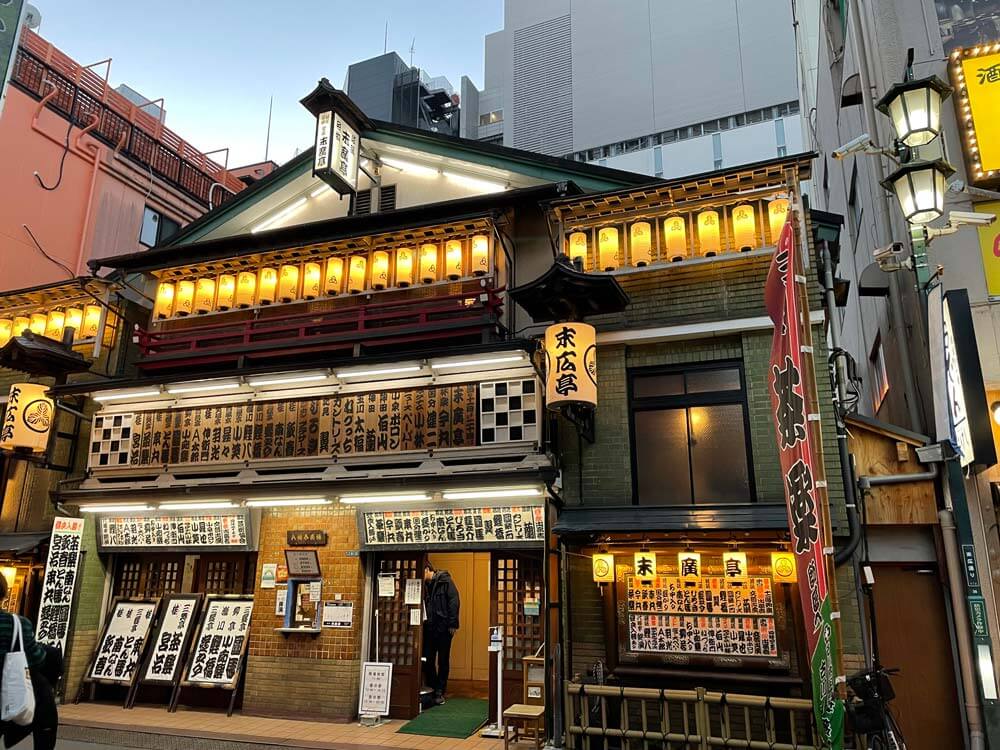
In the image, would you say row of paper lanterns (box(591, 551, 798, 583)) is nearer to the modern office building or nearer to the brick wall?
the brick wall

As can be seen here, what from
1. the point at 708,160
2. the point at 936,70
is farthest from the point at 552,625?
the point at 708,160

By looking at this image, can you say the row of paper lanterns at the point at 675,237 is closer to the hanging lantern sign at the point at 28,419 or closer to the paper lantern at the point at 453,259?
the paper lantern at the point at 453,259

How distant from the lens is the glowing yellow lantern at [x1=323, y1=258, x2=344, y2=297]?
15.9 m

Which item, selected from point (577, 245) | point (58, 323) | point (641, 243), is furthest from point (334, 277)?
point (58, 323)

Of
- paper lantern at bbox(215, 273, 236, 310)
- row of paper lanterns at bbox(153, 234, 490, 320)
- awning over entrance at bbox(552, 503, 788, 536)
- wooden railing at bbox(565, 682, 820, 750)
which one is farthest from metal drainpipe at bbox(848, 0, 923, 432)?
paper lantern at bbox(215, 273, 236, 310)

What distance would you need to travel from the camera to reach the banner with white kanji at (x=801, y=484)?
7109 millimetres

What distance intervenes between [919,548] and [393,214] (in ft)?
40.3

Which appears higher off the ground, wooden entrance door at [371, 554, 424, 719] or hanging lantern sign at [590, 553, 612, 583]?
hanging lantern sign at [590, 553, 612, 583]

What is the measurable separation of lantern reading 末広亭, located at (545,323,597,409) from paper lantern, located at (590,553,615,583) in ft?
8.91

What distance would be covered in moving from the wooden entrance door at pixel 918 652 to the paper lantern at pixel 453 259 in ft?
31.7

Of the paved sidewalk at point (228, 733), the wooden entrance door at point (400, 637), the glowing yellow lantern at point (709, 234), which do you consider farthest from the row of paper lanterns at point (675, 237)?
the paved sidewalk at point (228, 733)

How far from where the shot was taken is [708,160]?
42.5 meters

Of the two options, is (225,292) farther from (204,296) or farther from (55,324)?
(55,324)

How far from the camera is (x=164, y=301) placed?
17391 mm
